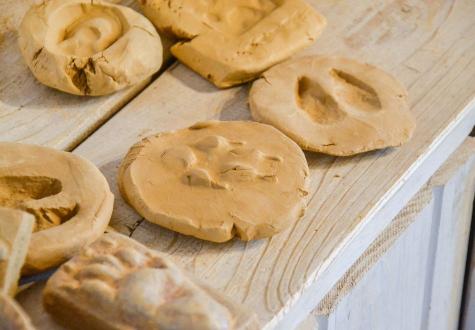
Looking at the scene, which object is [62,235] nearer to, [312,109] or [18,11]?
[312,109]

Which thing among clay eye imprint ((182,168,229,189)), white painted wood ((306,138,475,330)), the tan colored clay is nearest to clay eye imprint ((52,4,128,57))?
clay eye imprint ((182,168,229,189))

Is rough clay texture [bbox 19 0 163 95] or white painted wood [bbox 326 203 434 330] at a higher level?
rough clay texture [bbox 19 0 163 95]

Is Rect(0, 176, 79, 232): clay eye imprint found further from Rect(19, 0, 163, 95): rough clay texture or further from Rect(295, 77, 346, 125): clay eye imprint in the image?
Rect(295, 77, 346, 125): clay eye imprint

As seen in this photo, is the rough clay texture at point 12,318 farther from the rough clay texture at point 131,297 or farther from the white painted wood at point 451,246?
the white painted wood at point 451,246

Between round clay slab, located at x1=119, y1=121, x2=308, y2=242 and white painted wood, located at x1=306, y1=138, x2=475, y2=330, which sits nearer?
round clay slab, located at x1=119, y1=121, x2=308, y2=242

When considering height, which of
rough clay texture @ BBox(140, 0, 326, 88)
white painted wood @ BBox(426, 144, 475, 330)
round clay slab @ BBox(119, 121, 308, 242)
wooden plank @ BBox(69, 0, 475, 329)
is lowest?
white painted wood @ BBox(426, 144, 475, 330)

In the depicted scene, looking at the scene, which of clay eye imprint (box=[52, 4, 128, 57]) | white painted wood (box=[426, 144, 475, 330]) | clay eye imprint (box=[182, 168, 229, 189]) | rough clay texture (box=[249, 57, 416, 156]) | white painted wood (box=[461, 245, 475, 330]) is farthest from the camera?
white painted wood (box=[461, 245, 475, 330])

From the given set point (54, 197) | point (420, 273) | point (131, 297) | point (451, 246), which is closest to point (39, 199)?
point (54, 197)

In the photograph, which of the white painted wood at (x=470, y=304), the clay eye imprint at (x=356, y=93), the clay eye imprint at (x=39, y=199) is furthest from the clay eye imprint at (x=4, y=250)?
the white painted wood at (x=470, y=304)

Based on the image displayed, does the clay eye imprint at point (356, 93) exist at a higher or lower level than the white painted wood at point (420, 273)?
higher
